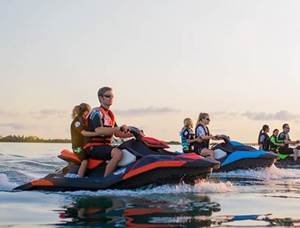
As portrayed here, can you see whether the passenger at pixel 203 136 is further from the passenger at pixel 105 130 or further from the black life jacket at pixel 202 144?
the passenger at pixel 105 130

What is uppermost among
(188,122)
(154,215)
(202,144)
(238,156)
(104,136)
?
(188,122)

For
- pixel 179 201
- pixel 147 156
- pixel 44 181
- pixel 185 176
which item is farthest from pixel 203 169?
pixel 44 181

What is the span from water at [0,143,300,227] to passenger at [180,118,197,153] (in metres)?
4.41

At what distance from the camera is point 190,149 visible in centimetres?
1505

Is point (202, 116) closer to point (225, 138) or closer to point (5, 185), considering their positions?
point (225, 138)

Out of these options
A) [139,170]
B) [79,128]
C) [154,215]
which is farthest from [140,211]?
[79,128]

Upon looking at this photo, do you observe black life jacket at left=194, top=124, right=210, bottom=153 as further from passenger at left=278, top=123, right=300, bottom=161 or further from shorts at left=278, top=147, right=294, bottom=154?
shorts at left=278, top=147, right=294, bottom=154

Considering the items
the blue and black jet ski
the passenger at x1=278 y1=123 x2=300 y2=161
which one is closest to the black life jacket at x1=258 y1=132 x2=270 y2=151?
the passenger at x1=278 y1=123 x2=300 y2=161

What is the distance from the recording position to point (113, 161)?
9.31m

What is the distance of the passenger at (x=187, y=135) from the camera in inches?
584

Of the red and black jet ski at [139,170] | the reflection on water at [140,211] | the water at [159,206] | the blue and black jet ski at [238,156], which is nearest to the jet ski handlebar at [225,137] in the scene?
the blue and black jet ski at [238,156]

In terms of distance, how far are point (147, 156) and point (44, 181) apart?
1727 mm

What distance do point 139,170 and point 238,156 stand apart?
241 inches

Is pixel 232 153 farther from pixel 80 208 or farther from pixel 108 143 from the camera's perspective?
pixel 80 208
